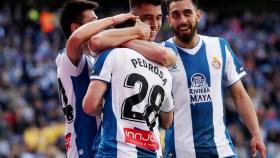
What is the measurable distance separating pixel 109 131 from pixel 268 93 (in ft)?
63.0

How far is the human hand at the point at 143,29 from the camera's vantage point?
217 inches

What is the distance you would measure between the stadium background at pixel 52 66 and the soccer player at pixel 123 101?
12.6m

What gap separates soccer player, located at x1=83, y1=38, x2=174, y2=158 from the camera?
17.5ft

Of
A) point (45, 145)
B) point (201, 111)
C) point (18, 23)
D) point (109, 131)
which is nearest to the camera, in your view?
point (109, 131)

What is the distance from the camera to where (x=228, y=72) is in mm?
7137

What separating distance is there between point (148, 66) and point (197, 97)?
158 cm

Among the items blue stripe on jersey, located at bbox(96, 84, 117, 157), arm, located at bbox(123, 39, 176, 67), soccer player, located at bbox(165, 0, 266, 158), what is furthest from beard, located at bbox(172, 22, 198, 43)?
blue stripe on jersey, located at bbox(96, 84, 117, 157)

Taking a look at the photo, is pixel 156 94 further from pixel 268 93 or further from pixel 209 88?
pixel 268 93

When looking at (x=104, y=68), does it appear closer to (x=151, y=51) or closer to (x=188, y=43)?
(x=151, y=51)

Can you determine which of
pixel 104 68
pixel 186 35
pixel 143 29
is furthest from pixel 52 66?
pixel 104 68

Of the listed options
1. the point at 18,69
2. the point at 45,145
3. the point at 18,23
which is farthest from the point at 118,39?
the point at 18,23

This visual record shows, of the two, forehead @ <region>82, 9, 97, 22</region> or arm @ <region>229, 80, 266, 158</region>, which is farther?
arm @ <region>229, 80, 266, 158</region>

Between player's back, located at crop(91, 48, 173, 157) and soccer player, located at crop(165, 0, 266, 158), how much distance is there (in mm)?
1525

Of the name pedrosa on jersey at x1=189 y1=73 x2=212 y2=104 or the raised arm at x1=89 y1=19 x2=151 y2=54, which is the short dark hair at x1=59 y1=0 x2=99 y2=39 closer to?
the raised arm at x1=89 y1=19 x2=151 y2=54
